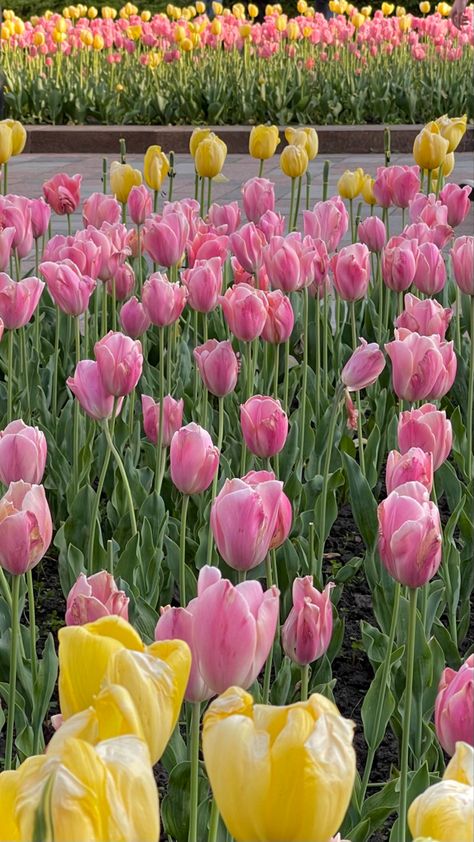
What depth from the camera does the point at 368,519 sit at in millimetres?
2322

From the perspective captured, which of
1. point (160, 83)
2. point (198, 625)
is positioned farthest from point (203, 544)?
point (160, 83)

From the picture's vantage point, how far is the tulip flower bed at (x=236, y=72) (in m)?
11.2

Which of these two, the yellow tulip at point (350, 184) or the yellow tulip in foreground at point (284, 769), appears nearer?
the yellow tulip in foreground at point (284, 769)

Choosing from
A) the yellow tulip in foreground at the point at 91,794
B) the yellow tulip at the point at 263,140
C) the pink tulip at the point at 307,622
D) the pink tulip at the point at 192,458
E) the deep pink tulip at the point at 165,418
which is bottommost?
the deep pink tulip at the point at 165,418

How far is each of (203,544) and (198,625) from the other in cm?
123

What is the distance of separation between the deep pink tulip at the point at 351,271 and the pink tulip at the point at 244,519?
1359 millimetres

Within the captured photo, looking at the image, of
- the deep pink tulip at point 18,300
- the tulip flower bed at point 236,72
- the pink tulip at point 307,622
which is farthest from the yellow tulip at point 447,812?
the tulip flower bed at point 236,72

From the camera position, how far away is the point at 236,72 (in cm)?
1199

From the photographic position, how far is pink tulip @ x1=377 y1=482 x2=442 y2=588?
1291 mm

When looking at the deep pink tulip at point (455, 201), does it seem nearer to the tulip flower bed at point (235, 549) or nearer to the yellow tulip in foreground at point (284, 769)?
the tulip flower bed at point (235, 549)

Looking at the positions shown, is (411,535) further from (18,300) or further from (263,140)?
(263,140)

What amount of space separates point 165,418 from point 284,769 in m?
1.65

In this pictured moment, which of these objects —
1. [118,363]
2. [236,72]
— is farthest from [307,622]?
[236,72]

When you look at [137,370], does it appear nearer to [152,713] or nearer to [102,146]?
[152,713]
